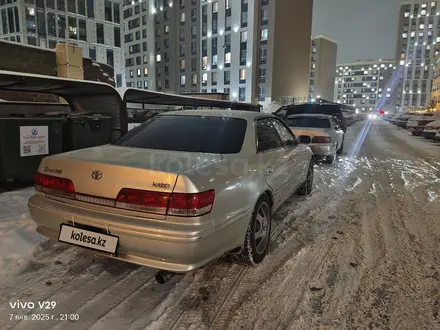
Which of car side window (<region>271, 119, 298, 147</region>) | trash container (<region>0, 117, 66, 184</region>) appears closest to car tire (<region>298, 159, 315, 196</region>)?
car side window (<region>271, 119, 298, 147</region>)

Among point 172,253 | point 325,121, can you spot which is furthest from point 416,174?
point 172,253

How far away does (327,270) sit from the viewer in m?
2.99

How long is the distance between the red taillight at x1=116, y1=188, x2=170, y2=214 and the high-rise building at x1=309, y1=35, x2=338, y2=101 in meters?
90.2

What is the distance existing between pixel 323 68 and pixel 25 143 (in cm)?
10018

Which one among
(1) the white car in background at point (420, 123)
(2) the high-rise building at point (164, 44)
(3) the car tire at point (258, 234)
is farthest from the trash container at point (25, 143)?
(2) the high-rise building at point (164, 44)

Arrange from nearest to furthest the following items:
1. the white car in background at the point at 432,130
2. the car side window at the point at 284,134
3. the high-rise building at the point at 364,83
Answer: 1. the car side window at the point at 284,134
2. the white car in background at the point at 432,130
3. the high-rise building at the point at 364,83

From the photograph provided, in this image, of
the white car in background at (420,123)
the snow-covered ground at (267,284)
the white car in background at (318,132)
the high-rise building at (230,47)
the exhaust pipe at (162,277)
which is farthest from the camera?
the high-rise building at (230,47)

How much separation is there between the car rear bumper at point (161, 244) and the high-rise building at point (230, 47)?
143 feet

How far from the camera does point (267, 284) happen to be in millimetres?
2730

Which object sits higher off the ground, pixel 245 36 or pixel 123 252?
pixel 245 36

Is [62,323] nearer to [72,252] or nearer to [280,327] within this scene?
[72,252]

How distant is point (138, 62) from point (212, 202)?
6747 cm

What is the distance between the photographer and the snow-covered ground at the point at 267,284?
89.7 inches

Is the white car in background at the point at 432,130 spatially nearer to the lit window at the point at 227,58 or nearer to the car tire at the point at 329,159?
the car tire at the point at 329,159
